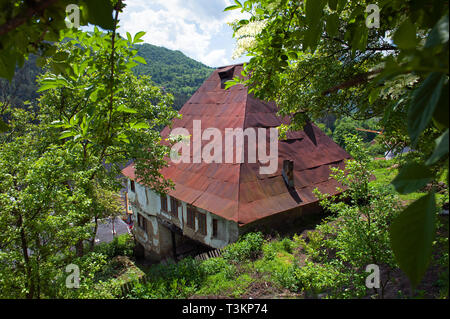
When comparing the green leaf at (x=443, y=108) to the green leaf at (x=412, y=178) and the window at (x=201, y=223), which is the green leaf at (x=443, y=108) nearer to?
the green leaf at (x=412, y=178)

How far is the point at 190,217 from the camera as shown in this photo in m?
12.3

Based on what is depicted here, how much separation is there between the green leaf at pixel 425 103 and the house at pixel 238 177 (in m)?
8.83

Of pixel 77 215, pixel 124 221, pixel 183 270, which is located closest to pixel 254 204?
pixel 183 270

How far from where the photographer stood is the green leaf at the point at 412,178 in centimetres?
57

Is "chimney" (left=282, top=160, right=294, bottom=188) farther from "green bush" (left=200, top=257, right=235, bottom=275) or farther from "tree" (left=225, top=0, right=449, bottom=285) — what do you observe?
"tree" (left=225, top=0, right=449, bottom=285)

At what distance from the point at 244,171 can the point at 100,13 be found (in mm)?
9964

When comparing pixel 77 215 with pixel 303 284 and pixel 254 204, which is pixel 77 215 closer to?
pixel 303 284

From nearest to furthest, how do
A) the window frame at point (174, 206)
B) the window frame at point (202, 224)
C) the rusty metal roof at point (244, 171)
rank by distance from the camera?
the rusty metal roof at point (244, 171) < the window frame at point (202, 224) < the window frame at point (174, 206)

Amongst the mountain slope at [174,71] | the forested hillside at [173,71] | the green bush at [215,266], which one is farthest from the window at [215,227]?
the mountain slope at [174,71]

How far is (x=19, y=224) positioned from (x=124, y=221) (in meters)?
34.0

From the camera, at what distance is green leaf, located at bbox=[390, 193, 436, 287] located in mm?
500

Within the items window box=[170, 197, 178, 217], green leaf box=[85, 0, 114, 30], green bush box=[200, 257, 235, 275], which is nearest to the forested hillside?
window box=[170, 197, 178, 217]

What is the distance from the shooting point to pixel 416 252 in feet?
1.67

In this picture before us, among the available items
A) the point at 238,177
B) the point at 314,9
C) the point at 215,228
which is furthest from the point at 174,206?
the point at 314,9
